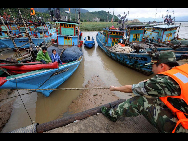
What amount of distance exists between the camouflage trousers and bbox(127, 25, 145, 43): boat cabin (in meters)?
12.5

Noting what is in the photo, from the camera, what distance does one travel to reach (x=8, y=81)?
13.2 ft

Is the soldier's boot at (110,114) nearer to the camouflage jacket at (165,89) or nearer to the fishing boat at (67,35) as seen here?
the camouflage jacket at (165,89)

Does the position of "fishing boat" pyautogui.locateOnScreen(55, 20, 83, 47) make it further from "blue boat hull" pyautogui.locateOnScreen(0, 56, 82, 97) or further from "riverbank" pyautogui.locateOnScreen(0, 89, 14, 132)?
"riverbank" pyautogui.locateOnScreen(0, 89, 14, 132)

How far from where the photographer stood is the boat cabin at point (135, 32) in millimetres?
12887

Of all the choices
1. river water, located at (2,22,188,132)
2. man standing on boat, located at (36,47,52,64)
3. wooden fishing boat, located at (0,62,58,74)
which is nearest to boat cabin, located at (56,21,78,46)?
river water, located at (2,22,188,132)

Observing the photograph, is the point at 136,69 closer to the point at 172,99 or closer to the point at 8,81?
the point at 172,99

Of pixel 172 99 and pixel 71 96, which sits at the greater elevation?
pixel 172 99

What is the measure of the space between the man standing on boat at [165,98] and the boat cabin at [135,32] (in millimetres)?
12224

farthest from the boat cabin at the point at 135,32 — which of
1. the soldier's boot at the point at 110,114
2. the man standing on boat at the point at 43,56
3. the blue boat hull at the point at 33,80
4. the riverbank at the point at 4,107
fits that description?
the riverbank at the point at 4,107

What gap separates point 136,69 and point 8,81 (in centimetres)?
883

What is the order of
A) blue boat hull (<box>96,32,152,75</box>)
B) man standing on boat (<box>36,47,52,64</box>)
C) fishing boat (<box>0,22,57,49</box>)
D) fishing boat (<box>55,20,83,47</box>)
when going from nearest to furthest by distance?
1. man standing on boat (<box>36,47,52,64</box>)
2. blue boat hull (<box>96,32,152,75</box>)
3. fishing boat (<box>55,20,83,47</box>)
4. fishing boat (<box>0,22,57,49</box>)

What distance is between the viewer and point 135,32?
13148 millimetres

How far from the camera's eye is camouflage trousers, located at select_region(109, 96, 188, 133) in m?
1.81
